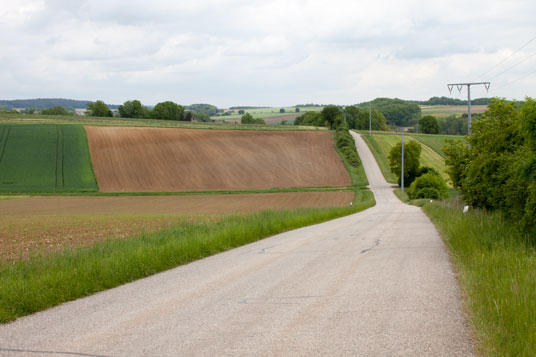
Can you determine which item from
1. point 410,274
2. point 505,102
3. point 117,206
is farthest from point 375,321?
point 117,206

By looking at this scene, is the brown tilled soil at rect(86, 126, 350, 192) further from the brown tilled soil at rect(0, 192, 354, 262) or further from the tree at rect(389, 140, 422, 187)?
the tree at rect(389, 140, 422, 187)

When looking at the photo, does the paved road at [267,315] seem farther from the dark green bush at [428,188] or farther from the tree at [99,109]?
the tree at [99,109]

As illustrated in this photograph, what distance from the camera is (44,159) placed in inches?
2672

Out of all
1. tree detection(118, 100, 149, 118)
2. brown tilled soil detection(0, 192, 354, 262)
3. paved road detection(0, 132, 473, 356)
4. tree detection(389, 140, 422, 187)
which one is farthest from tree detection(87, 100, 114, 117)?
paved road detection(0, 132, 473, 356)

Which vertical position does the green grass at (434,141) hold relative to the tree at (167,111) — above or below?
below

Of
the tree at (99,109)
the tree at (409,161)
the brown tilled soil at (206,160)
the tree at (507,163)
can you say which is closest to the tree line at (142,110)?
the tree at (99,109)

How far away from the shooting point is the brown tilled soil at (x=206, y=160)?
214ft

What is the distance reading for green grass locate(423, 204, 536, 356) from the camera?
5387 mm

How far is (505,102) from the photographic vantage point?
2216 cm

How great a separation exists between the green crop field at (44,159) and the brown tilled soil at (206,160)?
1.91 metres

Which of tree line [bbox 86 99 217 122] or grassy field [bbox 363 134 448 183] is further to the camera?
tree line [bbox 86 99 217 122]

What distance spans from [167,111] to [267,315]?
15759cm

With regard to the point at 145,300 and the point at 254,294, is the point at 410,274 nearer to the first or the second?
the point at 254,294

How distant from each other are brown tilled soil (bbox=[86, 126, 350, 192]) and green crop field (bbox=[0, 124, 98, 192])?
6.27ft
